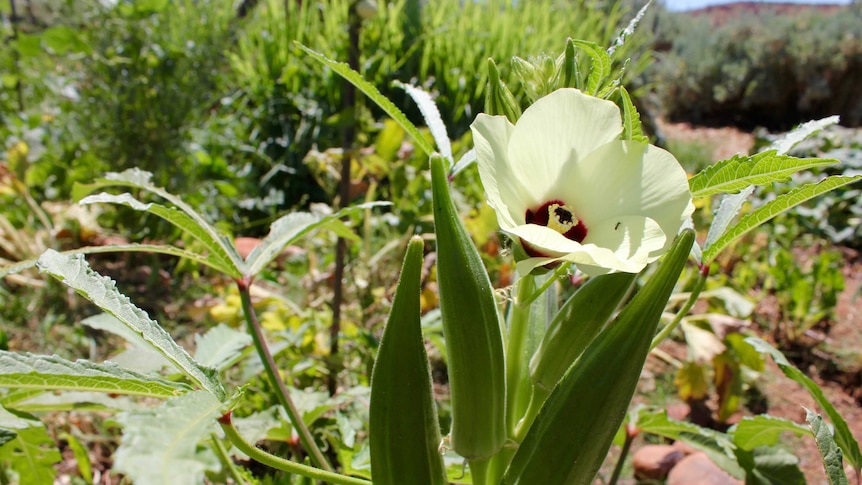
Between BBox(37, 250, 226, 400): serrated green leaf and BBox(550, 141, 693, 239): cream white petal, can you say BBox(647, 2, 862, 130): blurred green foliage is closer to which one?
BBox(550, 141, 693, 239): cream white petal

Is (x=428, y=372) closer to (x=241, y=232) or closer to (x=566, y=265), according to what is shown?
(x=566, y=265)

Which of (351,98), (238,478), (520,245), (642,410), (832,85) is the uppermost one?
(351,98)

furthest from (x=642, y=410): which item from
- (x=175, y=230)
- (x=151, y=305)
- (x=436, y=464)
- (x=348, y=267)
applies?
(x=175, y=230)

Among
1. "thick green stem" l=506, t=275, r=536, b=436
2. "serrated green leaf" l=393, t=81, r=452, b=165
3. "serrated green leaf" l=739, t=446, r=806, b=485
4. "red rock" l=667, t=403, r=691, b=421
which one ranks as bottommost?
"red rock" l=667, t=403, r=691, b=421

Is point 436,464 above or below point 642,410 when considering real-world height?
above

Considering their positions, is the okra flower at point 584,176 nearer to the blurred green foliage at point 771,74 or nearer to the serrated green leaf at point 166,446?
the serrated green leaf at point 166,446

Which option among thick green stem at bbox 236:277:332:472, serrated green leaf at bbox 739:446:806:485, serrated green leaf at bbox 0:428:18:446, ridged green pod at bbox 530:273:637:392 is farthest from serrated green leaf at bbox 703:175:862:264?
serrated green leaf at bbox 0:428:18:446
